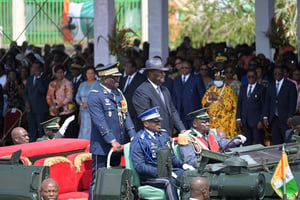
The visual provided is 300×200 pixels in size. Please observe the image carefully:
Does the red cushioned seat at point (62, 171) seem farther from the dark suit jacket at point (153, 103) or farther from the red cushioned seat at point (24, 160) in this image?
the dark suit jacket at point (153, 103)

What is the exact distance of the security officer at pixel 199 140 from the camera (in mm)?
12555

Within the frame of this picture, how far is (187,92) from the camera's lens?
18.4 meters

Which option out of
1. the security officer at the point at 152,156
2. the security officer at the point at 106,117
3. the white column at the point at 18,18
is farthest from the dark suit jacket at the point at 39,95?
the white column at the point at 18,18

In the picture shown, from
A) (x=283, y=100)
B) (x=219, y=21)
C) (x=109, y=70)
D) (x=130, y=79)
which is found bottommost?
(x=283, y=100)

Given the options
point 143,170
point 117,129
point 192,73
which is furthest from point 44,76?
point 143,170

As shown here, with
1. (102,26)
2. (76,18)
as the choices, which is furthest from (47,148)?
(76,18)

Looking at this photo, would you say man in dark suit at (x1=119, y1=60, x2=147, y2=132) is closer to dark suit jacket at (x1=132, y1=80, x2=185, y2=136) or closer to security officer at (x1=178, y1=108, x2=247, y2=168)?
dark suit jacket at (x1=132, y1=80, x2=185, y2=136)

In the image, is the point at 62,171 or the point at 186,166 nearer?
the point at 186,166

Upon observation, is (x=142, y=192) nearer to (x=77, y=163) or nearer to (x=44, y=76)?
(x=77, y=163)

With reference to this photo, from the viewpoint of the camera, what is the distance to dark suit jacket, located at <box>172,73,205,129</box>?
60.2ft

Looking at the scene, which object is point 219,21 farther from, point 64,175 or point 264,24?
point 64,175

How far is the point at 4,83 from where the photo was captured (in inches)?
852

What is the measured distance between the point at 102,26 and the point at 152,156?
7.71 meters

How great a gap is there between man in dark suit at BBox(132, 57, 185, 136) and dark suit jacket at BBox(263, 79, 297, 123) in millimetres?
3599
